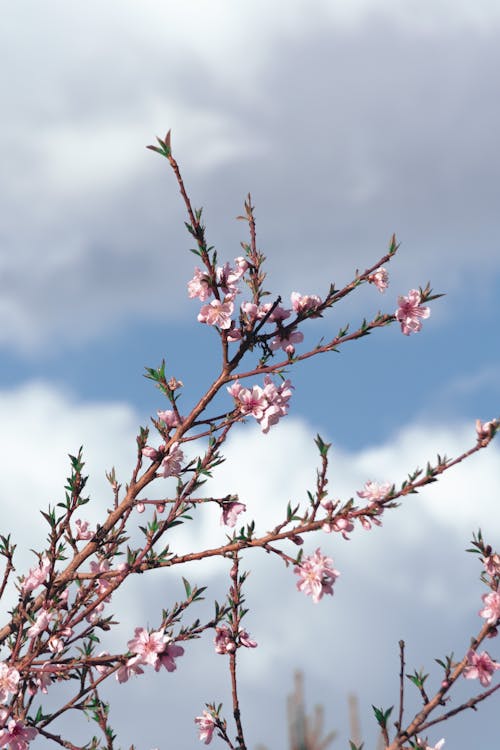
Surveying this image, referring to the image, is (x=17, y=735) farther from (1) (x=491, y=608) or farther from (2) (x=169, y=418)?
(1) (x=491, y=608)

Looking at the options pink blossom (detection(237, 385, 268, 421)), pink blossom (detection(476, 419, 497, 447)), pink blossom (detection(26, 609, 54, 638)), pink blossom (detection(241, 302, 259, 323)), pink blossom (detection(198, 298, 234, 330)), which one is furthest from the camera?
pink blossom (detection(241, 302, 259, 323))

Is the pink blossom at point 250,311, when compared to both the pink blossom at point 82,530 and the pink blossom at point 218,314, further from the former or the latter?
the pink blossom at point 82,530

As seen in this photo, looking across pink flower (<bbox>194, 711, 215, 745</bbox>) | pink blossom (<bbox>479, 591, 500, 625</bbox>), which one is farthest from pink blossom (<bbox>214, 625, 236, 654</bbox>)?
pink blossom (<bbox>479, 591, 500, 625</bbox>)

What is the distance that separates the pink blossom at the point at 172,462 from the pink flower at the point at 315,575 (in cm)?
114

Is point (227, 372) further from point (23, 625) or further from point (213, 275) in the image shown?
point (23, 625)

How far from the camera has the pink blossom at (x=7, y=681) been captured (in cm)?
501

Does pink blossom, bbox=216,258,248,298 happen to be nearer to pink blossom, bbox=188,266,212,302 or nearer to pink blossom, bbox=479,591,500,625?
pink blossom, bbox=188,266,212,302

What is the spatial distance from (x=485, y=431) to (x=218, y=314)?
6.23ft

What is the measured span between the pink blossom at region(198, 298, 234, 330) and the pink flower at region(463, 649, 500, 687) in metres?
2.46

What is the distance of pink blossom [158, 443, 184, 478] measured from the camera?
549 centimetres

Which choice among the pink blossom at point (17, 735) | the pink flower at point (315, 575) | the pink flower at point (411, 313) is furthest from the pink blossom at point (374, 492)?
the pink blossom at point (17, 735)

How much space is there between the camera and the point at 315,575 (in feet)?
15.3

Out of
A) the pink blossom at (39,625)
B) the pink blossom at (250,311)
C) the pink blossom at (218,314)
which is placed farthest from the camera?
the pink blossom at (250,311)

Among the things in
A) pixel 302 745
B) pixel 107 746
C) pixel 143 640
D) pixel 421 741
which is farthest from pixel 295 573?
pixel 302 745
